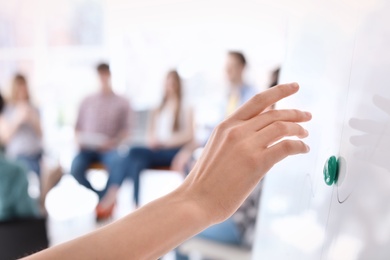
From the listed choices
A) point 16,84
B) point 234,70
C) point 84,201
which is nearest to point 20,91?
point 16,84

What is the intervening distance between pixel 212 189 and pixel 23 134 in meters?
3.73

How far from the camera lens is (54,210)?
434 centimetres

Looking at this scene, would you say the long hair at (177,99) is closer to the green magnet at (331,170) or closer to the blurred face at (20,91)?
the blurred face at (20,91)

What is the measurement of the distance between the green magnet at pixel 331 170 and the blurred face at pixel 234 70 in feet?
9.32

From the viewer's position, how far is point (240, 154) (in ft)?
2.00

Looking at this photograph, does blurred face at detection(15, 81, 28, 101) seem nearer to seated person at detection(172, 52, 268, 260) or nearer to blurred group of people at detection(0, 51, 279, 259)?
blurred group of people at detection(0, 51, 279, 259)

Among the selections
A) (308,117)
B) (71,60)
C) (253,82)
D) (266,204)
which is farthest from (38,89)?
(308,117)

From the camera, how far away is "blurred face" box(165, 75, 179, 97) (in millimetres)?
3969

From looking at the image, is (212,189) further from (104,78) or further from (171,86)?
(104,78)

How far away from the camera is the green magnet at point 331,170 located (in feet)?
2.23

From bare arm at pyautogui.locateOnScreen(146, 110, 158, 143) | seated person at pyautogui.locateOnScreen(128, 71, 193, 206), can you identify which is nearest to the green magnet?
seated person at pyautogui.locateOnScreen(128, 71, 193, 206)

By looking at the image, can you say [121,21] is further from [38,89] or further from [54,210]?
[54,210]

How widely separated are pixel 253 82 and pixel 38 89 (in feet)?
7.39

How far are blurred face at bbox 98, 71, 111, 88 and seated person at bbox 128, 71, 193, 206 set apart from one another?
48cm
